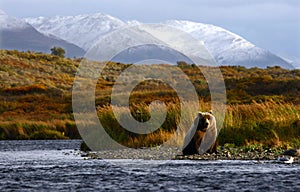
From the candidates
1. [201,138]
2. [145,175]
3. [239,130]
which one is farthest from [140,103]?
[145,175]

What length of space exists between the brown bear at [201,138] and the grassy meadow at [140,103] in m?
2.12

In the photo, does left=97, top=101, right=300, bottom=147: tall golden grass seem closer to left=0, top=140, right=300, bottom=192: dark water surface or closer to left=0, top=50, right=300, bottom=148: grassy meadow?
left=0, top=50, right=300, bottom=148: grassy meadow

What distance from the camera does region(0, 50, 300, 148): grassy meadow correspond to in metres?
27.6

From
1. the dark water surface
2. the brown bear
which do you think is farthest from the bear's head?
the dark water surface

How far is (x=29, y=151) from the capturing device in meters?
30.2

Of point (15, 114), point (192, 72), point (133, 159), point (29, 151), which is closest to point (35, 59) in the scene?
point (192, 72)

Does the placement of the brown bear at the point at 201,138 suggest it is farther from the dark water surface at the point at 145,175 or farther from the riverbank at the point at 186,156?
the dark water surface at the point at 145,175

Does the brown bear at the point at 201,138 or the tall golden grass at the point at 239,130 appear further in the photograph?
the tall golden grass at the point at 239,130

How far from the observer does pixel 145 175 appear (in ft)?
63.0

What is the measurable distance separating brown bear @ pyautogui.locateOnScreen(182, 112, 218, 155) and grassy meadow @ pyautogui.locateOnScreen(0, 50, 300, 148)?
2.12 metres

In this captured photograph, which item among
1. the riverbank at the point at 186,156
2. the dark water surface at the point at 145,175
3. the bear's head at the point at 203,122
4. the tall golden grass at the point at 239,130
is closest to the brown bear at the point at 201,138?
the bear's head at the point at 203,122

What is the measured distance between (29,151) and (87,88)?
47.3 meters

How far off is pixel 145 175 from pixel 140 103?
1165 cm

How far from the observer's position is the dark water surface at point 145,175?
17094 millimetres
